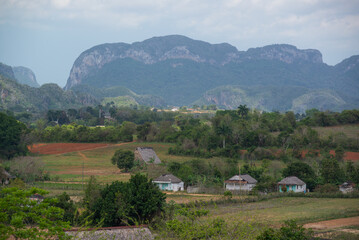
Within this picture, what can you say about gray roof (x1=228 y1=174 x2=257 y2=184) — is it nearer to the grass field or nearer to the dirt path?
the grass field

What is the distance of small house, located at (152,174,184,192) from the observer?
44906mm

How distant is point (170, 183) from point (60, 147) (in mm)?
35621

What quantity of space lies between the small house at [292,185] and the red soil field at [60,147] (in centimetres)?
3852

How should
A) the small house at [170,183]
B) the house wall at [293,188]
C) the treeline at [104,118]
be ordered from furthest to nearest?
the treeline at [104,118]
the small house at [170,183]
the house wall at [293,188]

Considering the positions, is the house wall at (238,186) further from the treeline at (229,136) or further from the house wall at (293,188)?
the treeline at (229,136)

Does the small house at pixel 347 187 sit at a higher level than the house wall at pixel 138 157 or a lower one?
lower

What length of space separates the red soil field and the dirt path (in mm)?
50227

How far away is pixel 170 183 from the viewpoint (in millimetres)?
45000

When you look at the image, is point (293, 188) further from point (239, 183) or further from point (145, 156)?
point (145, 156)

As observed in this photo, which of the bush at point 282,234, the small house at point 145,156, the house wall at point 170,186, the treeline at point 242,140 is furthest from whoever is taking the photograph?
the treeline at point 242,140

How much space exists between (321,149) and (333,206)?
2790 cm

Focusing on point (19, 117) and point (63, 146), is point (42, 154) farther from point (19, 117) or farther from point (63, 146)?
point (19, 117)

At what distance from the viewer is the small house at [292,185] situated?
4397 centimetres

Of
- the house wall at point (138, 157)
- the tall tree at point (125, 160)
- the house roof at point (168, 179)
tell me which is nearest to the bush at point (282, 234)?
the house roof at point (168, 179)
